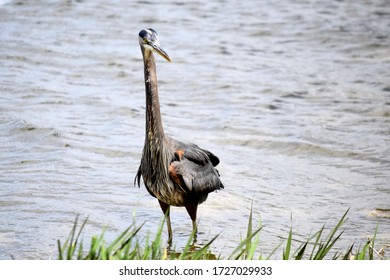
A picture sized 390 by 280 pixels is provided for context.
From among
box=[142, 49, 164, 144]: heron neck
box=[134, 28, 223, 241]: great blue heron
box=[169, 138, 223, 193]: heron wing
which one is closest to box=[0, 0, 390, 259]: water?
box=[134, 28, 223, 241]: great blue heron

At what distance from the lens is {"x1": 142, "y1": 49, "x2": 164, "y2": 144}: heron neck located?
6969 mm

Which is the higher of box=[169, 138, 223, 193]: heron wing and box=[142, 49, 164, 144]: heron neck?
box=[142, 49, 164, 144]: heron neck

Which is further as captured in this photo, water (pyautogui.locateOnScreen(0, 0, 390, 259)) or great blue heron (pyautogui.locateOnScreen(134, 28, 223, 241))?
water (pyautogui.locateOnScreen(0, 0, 390, 259))

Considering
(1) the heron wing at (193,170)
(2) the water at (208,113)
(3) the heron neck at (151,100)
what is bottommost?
(2) the water at (208,113)

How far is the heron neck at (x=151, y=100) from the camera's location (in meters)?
6.97

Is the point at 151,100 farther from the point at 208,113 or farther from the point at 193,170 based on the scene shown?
the point at 208,113

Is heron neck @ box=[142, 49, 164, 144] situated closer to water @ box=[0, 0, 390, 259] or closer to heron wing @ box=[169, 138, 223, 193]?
heron wing @ box=[169, 138, 223, 193]

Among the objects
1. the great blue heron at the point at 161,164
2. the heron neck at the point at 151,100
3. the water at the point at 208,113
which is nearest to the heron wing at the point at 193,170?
the great blue heron at the point at 161,164

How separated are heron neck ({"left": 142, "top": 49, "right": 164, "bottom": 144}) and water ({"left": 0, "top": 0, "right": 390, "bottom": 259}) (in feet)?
2.10

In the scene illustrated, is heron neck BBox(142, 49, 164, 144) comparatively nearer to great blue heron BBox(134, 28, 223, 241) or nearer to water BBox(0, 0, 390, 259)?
great blue heron BBox(134, 28, 223, 241)

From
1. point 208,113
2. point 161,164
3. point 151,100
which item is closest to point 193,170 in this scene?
point 161,164

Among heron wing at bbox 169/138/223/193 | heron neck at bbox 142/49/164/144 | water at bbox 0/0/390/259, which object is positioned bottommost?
water at bbox 0/0/390/259

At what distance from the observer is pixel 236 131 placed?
36.5 feet

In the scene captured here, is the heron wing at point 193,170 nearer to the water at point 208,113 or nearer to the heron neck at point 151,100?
the heron neck at point 151,100
